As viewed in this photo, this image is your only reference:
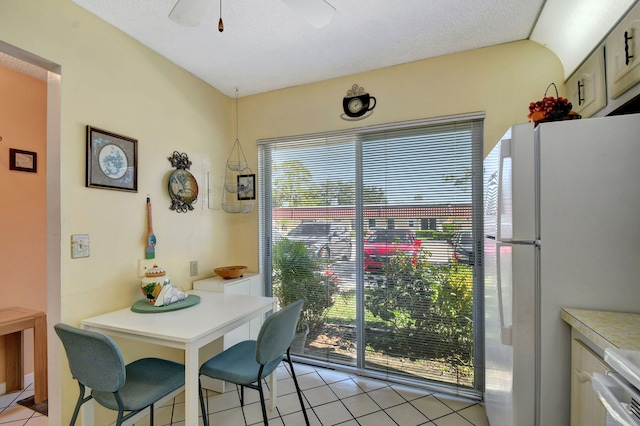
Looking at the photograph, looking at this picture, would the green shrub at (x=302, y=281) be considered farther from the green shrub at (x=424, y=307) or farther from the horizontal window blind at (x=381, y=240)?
the green shrub at (x=424, y=307)

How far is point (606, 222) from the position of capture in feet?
3.93

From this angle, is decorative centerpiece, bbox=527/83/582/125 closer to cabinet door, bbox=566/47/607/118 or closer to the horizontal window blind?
cabinet door, bbox=566/47/607/118

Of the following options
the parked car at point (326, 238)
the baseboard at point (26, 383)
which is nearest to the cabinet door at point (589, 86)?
the parked car at point (326, 238)

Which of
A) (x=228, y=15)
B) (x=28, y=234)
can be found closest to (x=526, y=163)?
(x=228, y=15)

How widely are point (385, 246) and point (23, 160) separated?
2.93 m

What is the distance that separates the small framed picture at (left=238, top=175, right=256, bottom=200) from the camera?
9.27 ft

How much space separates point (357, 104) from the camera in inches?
97.0

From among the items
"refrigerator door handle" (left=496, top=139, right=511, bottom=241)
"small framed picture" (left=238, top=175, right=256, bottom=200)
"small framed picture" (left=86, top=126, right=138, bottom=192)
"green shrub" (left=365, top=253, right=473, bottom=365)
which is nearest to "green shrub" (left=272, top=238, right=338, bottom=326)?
"green shrub" (left=365, top=253, right=473, bottom=365)

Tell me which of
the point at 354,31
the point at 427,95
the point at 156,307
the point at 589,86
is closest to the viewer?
the point at 589,86

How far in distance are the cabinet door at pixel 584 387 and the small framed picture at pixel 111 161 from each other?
8.14 ft

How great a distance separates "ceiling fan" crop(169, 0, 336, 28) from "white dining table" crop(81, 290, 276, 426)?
1.46 m

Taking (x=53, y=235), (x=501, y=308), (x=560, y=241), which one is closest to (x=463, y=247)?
(x=501, y=308)

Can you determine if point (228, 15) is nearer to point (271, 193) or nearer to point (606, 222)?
point (271, 193)

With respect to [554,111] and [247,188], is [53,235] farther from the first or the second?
[554,111]
